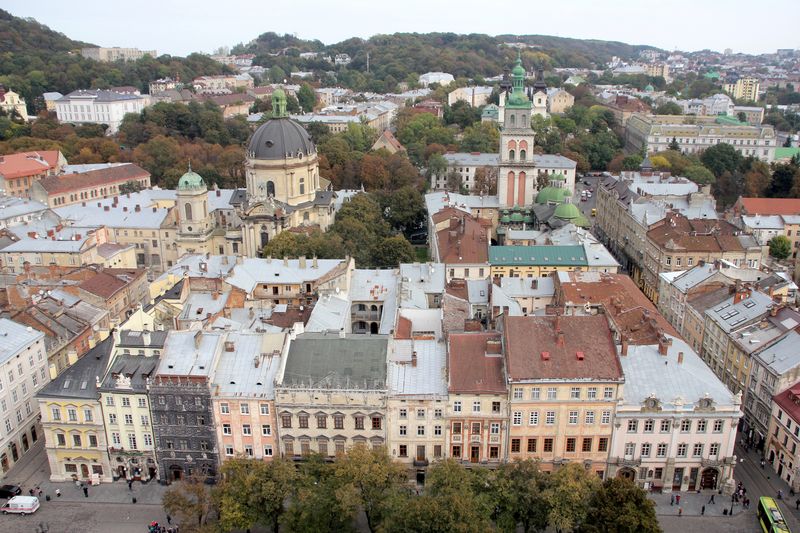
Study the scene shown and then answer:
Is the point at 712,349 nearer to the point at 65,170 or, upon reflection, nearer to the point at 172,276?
the point at 172,276

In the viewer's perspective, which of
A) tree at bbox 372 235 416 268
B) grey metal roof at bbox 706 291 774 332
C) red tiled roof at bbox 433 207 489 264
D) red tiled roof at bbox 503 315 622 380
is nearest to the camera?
red tiled roof at bbox 503 315 622 380

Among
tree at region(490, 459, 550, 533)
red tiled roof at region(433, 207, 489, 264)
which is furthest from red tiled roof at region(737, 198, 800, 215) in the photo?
tree at region(490, 459, 550, 533)

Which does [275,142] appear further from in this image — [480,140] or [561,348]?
[480,140]

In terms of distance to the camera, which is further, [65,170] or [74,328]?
[65,170]

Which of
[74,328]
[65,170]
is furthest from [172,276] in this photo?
[65,170]

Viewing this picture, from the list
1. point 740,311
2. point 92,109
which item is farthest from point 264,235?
point 92,109

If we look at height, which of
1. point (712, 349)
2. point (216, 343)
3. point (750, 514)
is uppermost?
point (216, 343)

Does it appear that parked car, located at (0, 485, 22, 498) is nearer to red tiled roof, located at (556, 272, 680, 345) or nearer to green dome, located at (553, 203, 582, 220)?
red tiled roof, located at (556, 272, 680, 345)
